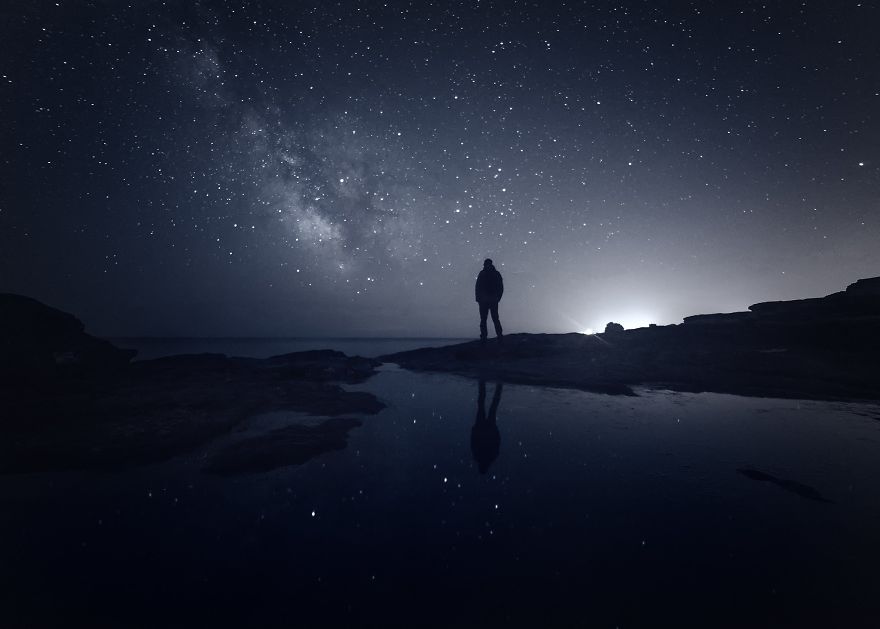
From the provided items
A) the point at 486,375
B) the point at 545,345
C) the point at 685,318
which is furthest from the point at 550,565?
the point at 685,318

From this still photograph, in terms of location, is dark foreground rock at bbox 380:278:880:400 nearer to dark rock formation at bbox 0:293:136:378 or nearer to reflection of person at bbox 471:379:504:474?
reflection of person at bbox 471:379:504:474

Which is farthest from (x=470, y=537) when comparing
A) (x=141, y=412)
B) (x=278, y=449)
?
(x=141, y=412)

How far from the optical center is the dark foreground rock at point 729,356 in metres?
8.83

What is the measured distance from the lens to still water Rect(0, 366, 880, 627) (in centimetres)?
195

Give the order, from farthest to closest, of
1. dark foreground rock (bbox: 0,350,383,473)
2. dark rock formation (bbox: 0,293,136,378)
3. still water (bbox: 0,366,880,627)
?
dark rock formation (bbox: 0,293,136,378), dark foreground rock (bbox: 0,350,383,473), still water (bbox: 0,366,880,627)

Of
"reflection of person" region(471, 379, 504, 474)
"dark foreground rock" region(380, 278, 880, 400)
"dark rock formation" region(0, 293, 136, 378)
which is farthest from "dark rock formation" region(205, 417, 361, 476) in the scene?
"dark rock formation" region(0, 293, 136, 378)

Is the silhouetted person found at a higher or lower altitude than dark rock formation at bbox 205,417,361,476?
higher

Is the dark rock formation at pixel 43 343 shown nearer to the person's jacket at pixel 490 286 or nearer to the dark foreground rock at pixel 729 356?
the dark foreground rock at pixel 729 356

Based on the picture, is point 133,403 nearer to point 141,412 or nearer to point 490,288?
point 141,412

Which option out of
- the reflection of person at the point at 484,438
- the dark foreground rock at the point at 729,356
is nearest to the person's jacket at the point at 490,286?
the dark foreground rock at the point at 729,356

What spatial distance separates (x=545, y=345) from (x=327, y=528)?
14454 millimetres

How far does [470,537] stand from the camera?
268 cm

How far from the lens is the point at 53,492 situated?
3.30m

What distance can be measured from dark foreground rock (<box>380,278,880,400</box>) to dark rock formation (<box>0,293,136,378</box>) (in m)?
12.1
